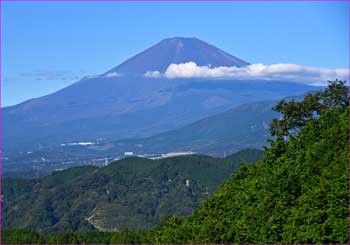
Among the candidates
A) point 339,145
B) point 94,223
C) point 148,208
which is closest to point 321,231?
point 339,145

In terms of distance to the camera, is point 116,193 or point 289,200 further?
point 116,193

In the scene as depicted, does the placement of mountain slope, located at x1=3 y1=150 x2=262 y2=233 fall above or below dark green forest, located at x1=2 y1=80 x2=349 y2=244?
below

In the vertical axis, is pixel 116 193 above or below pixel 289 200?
below

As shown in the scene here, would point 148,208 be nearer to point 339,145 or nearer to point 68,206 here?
point 68,206

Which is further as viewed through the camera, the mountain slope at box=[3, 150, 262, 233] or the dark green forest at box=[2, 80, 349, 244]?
the mountain slope at box=[3, 150, 262, 233]
